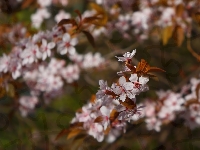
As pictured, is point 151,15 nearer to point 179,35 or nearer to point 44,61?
point 179,35

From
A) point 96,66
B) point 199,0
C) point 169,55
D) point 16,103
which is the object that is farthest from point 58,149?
point 169,55

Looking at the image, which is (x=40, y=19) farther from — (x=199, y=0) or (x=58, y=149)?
(x=199, y=0)

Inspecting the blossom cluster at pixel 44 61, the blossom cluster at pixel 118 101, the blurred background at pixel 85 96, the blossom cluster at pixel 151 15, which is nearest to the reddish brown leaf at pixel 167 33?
the blossom cluster at pixel 151 15

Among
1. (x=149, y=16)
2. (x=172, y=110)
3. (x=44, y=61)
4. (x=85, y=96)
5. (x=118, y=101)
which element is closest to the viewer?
(x=118, y=101)

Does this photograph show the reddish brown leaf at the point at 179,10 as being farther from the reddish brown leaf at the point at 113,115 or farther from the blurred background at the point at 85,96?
the reddish brown leaf at the point at 113,115

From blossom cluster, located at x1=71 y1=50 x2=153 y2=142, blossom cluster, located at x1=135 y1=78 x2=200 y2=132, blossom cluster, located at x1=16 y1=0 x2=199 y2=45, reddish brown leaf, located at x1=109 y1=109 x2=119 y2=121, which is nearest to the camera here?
blossom cluster, located at x1=71 y1=50 x2=153 y2=142

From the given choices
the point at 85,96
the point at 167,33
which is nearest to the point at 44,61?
the point at 167,33

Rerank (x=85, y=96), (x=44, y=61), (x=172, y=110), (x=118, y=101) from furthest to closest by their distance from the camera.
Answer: (x=85, y=96) < (x=44, y=61) < (x=172, y=110) < (x=118, y=101)

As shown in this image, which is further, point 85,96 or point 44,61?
point 85,96

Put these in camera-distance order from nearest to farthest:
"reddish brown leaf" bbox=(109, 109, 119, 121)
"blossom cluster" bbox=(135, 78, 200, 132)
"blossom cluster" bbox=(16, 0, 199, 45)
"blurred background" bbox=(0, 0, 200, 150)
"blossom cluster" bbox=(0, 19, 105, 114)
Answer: "reddish brown leaf" bbox=(109, 109, 119, 121)
"blossom cluster" bbox=(0, 19, 105, 114)
"blossom cluster" bbox=(135, 78, 200, 132)
"blossom cluster" bbox=(16, 0, 199, 45)
"blurred background" bbox=(0, 0, 200, 150)

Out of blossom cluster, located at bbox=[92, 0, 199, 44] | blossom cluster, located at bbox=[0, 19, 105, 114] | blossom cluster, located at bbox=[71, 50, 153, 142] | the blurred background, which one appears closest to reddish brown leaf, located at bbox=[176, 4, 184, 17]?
blossom cluster, located at bbox=[92, 0, 199, 44]

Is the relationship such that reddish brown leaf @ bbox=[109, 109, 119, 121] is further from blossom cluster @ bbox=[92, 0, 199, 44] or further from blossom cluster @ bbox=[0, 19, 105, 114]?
blossom cluster @ bbox=[92, 0, 199, 44]

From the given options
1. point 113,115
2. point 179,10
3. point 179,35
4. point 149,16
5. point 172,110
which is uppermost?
point 149,16
